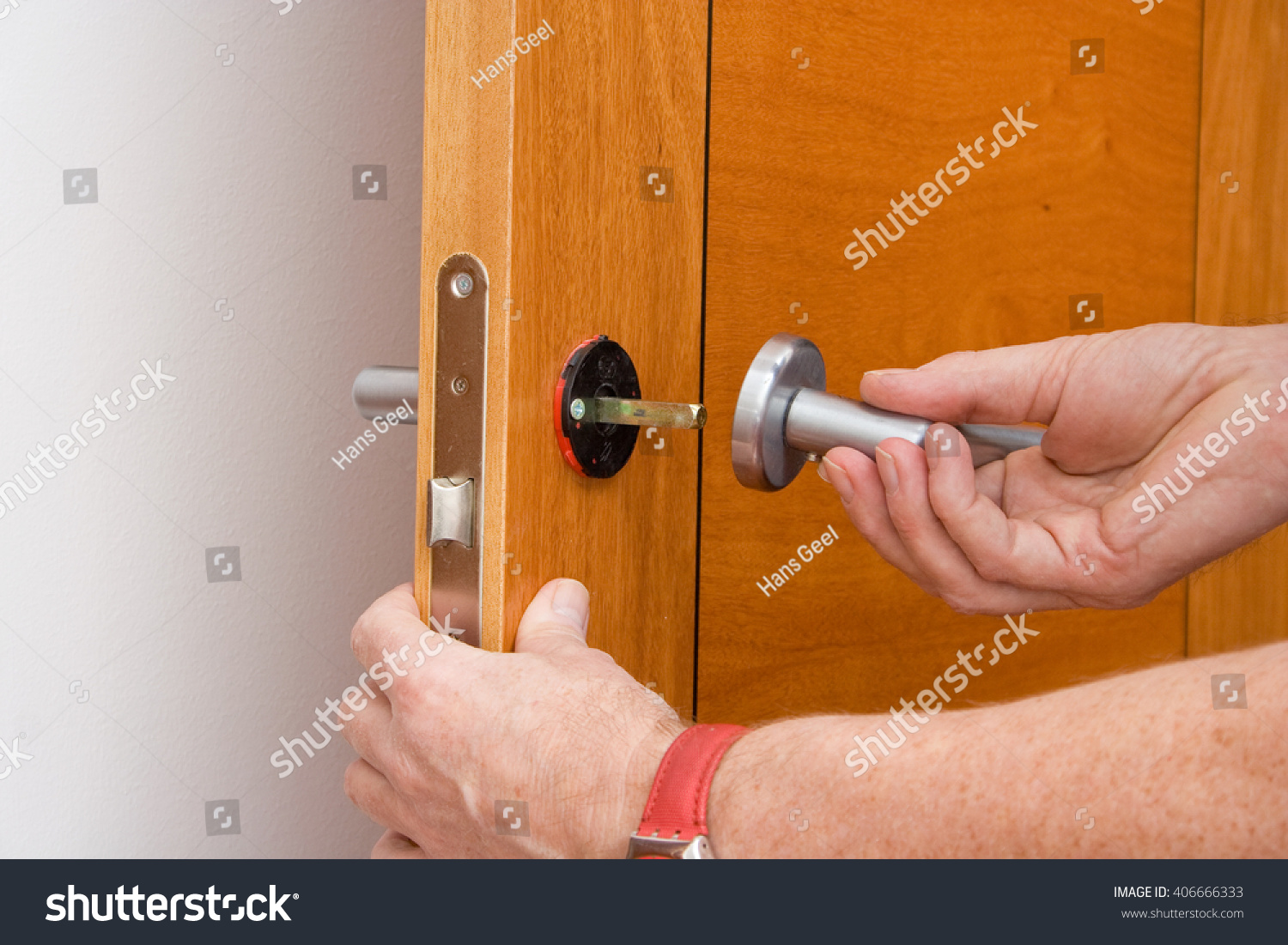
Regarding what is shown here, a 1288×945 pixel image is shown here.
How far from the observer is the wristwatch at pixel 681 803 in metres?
0.42

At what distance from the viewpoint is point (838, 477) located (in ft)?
1.66

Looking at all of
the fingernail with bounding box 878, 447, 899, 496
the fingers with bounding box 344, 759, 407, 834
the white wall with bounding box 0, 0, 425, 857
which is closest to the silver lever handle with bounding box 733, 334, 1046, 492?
the fingernail with bounding box 878, 447, 899, 496

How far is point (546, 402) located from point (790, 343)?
0.11m

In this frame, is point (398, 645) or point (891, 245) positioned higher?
point (891, 245)

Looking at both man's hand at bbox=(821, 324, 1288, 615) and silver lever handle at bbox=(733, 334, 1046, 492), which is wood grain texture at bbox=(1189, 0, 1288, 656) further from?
silver lever handle at bbox=(733, 334, 1046, 492)

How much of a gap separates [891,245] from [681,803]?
399 millimetres

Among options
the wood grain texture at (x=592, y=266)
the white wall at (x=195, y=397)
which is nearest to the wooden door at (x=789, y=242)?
the wood grain texture at (x=592, y=266)

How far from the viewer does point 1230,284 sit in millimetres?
888

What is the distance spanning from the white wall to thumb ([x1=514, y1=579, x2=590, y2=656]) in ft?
1.26

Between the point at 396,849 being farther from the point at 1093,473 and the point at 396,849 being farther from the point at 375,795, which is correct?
the point at 1093,473

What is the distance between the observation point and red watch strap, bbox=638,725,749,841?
0.43 meters

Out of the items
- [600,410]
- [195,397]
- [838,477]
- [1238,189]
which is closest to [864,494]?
[838,477]

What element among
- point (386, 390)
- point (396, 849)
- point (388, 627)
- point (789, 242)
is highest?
point (789, 242)
